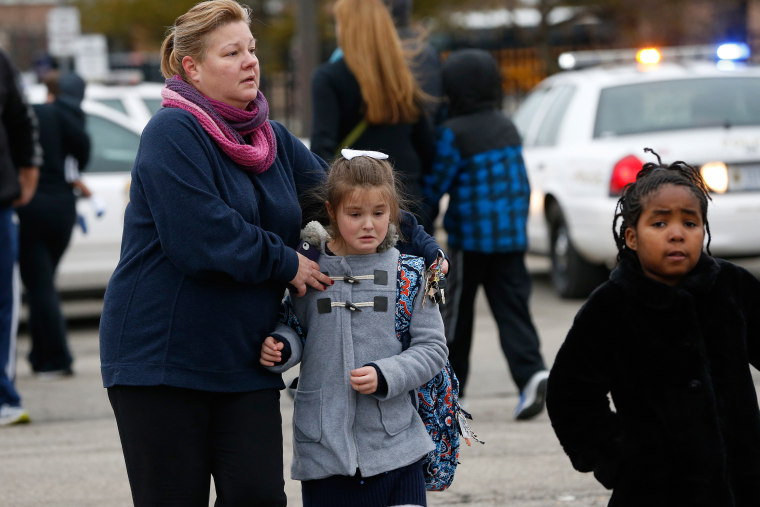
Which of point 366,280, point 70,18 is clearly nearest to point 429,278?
point 366,280

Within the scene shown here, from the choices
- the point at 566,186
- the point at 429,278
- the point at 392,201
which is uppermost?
the point at 392,201

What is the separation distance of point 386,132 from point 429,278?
2114 millimetres

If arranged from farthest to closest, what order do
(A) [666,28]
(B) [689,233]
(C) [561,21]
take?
1. (A) [666,28]
2. (C) [561,21]
3. (B) [689,233]

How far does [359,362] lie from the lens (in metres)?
3.26

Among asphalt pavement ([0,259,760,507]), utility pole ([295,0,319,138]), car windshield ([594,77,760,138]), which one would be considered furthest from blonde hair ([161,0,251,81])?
utility pole ([295,0,319,138])

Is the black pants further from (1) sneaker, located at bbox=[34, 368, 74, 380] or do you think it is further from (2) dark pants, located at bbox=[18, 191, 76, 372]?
(1) sneaker, located at bbox=[34, 368, 74, 380]

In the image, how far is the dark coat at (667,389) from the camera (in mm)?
2854

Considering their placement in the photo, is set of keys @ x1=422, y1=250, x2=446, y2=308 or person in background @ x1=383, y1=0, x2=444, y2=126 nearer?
set of keys @ x1=422, y1=250, x2=446, y2=308

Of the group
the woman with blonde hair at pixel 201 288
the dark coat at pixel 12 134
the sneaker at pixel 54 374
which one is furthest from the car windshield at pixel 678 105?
the woman with blonde hair at pixel 201 288

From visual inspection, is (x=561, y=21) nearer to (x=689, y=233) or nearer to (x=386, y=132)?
(x=386, y=132)

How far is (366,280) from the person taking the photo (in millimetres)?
3322

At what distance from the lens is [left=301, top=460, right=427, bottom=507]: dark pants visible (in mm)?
3279

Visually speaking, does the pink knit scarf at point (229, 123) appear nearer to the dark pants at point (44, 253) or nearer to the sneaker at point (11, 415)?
the sneaker at point (11, 415)

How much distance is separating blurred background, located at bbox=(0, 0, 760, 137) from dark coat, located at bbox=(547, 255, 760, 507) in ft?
41.7
